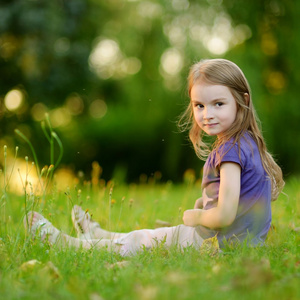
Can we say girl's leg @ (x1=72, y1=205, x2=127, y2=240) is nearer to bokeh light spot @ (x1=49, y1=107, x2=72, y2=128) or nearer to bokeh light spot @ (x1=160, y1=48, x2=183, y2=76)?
bokeh light spot @ (x1=160, y1=48, x2=183, y2=76)

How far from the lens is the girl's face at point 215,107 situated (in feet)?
8.08

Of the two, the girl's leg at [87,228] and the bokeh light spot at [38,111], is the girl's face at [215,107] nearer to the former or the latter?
the girl's leg at [87,228]

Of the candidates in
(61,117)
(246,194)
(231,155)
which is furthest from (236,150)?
(61,117)

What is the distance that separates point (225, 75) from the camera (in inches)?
97.7

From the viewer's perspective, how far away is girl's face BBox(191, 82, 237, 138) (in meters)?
2.46

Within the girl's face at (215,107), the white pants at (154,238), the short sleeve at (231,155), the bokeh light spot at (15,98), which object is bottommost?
the bokeh light spot at (15,98)

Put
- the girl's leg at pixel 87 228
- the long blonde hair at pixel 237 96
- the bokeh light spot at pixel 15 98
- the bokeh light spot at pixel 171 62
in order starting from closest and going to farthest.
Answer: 1. the long blonde hair at pixel 237 96
2. the girl's leg at pixel 87 228
3. the bokeh light spot at pixel 171 62
4. the bokeh light spot at pixel 15 98

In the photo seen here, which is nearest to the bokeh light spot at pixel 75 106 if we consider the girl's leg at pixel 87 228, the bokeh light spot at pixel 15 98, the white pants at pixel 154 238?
the bokeh light spot at pixel 15 98

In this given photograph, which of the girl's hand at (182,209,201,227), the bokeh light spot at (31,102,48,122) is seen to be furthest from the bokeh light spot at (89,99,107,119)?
the girl's hand at (182,209,201,227)

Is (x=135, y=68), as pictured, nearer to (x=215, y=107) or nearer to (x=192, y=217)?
(x=215, y=107)

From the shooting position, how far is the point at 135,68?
476 inches

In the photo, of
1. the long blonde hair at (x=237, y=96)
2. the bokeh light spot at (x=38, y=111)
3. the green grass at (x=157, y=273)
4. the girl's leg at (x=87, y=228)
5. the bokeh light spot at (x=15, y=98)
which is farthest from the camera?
the bokeh light spot at (x=38, y=111)

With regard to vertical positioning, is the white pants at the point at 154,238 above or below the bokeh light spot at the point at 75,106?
above

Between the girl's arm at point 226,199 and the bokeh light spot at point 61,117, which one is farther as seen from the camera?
the bokeh light spot at point 61,117
